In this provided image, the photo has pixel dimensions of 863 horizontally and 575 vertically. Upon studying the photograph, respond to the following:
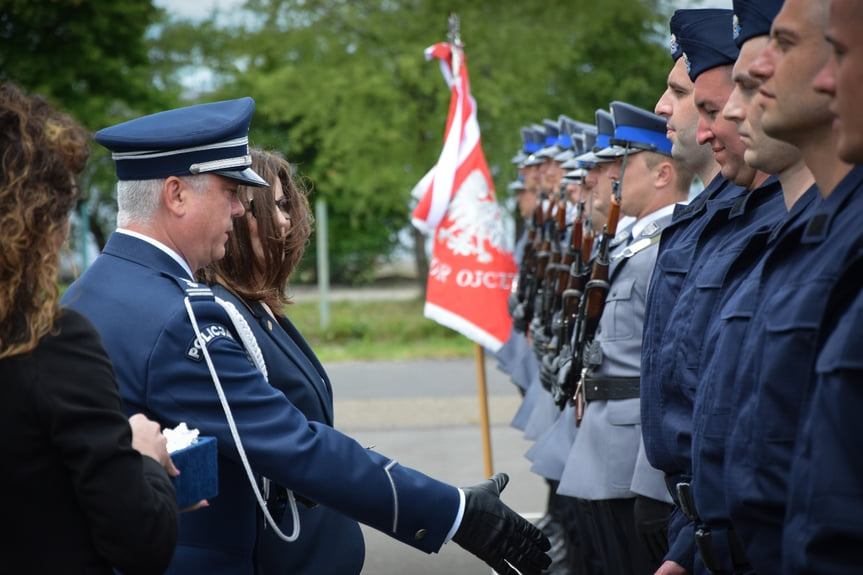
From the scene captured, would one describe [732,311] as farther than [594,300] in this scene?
No

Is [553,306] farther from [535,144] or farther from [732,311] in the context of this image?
[732,311]

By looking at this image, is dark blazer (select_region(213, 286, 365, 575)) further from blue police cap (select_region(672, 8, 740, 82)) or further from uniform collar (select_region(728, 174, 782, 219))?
blue police cap (select_region(672, 8, 740, 82))

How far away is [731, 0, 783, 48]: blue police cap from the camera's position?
8.71 ft

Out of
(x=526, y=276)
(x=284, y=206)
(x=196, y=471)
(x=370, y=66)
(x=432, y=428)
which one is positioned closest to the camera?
(x=196, y=471)

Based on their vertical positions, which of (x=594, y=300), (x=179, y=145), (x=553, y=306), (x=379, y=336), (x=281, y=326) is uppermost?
(x=179, y=145)

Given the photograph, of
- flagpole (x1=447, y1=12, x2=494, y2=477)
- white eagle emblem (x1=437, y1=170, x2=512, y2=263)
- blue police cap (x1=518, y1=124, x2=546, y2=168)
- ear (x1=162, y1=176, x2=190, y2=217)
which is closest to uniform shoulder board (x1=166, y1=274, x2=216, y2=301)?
ear (x1=162, y1=176, x2=190, y2=217)

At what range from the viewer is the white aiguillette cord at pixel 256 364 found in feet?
8.39

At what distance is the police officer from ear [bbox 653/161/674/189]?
8.68ft

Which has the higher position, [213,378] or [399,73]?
[399,73]

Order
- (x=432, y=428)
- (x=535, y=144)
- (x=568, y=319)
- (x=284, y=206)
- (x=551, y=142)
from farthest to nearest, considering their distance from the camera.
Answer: (x=432, y=428) → (x=535, y=144) → (x=551, y=142) → (x=568, y=319) → (x=284, y=206)

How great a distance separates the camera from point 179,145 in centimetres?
273

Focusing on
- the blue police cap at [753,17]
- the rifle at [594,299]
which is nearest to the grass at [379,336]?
the rifle at [594,299]

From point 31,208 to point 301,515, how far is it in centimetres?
137

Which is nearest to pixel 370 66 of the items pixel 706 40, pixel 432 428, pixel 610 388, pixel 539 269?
pixel 432 428
